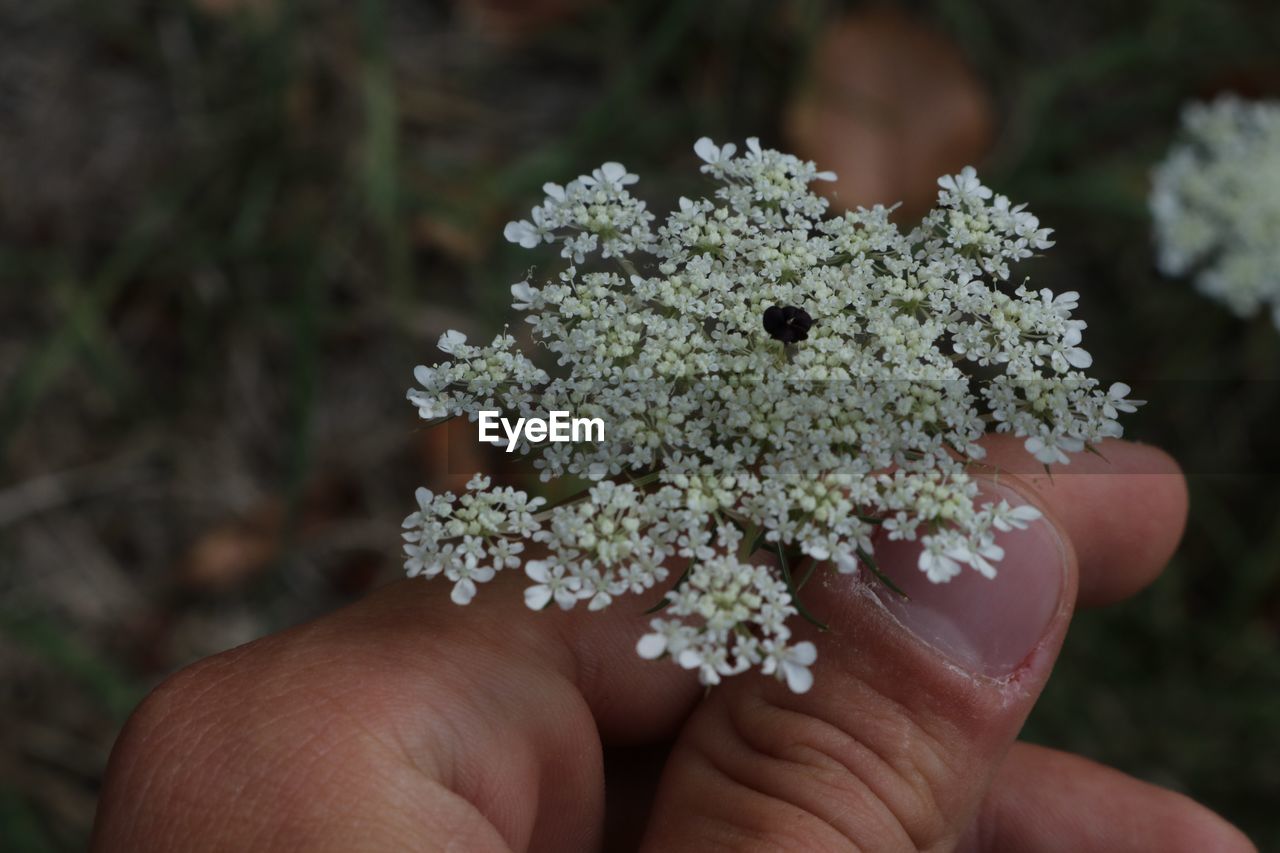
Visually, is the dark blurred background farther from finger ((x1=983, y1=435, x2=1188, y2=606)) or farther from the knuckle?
the knuckle

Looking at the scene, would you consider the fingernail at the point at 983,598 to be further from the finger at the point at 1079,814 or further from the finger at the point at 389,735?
the finger at the point at 1079,814

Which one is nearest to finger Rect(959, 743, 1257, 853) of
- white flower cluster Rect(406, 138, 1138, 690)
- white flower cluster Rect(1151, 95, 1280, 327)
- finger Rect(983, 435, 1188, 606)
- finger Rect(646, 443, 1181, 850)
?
finger Rect(983, 435, 1188, 606)

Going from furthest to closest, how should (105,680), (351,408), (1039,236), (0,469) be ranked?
1. (351,408)
2. (0,469)
3. (105,680)
4. (1039,236)

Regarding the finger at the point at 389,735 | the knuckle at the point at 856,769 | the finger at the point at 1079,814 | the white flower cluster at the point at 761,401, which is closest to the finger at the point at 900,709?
the knuckle at the point at 856,769

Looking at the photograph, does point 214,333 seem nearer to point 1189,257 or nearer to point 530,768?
point 530,768

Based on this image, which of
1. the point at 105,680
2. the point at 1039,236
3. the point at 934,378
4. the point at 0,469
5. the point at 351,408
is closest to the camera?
the point at 934,378

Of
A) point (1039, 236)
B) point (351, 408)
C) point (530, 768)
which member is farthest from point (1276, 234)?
point (351, 408)

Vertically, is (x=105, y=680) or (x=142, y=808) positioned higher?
(x=142, y=808)

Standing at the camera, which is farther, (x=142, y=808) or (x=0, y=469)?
(x=0, y=469)
